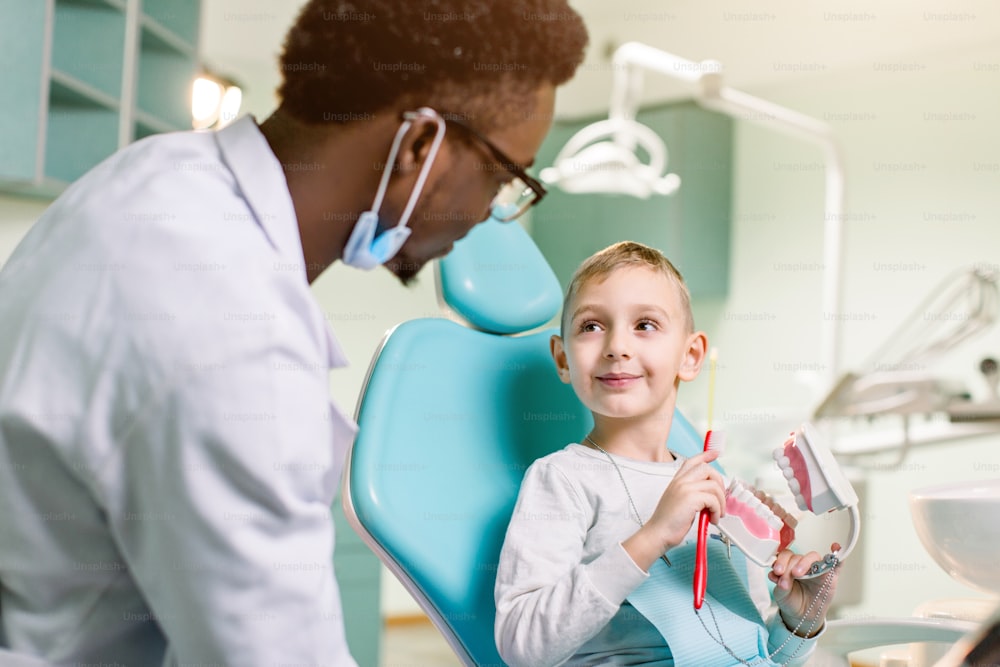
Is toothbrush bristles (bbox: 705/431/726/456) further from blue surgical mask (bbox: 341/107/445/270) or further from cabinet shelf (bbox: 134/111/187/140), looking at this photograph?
cabinet shelf (bbox: 134/111/187/140)

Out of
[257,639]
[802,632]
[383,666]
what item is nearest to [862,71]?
[383,666]

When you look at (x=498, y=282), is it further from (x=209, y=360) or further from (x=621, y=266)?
(x=209, y=360)

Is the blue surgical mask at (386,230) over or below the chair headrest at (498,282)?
over

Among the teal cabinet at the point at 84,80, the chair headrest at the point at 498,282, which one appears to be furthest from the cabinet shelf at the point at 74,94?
the chair headrest at the point at 498,282

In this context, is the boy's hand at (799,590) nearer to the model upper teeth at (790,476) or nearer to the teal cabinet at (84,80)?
the model upper teeth at (790,476)

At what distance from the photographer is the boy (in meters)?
0.98

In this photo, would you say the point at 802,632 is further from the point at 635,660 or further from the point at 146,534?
the point at 146,534

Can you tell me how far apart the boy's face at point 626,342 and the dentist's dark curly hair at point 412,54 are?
45 cm

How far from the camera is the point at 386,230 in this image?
0.83m

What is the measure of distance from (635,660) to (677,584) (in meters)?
0.10

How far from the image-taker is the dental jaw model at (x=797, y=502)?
0.98 meters

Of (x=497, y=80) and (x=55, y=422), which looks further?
(x=497, y=80)

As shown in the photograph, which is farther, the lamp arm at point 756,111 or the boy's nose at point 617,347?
the lamp arm at point 756,111

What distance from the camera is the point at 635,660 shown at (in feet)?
3.44
